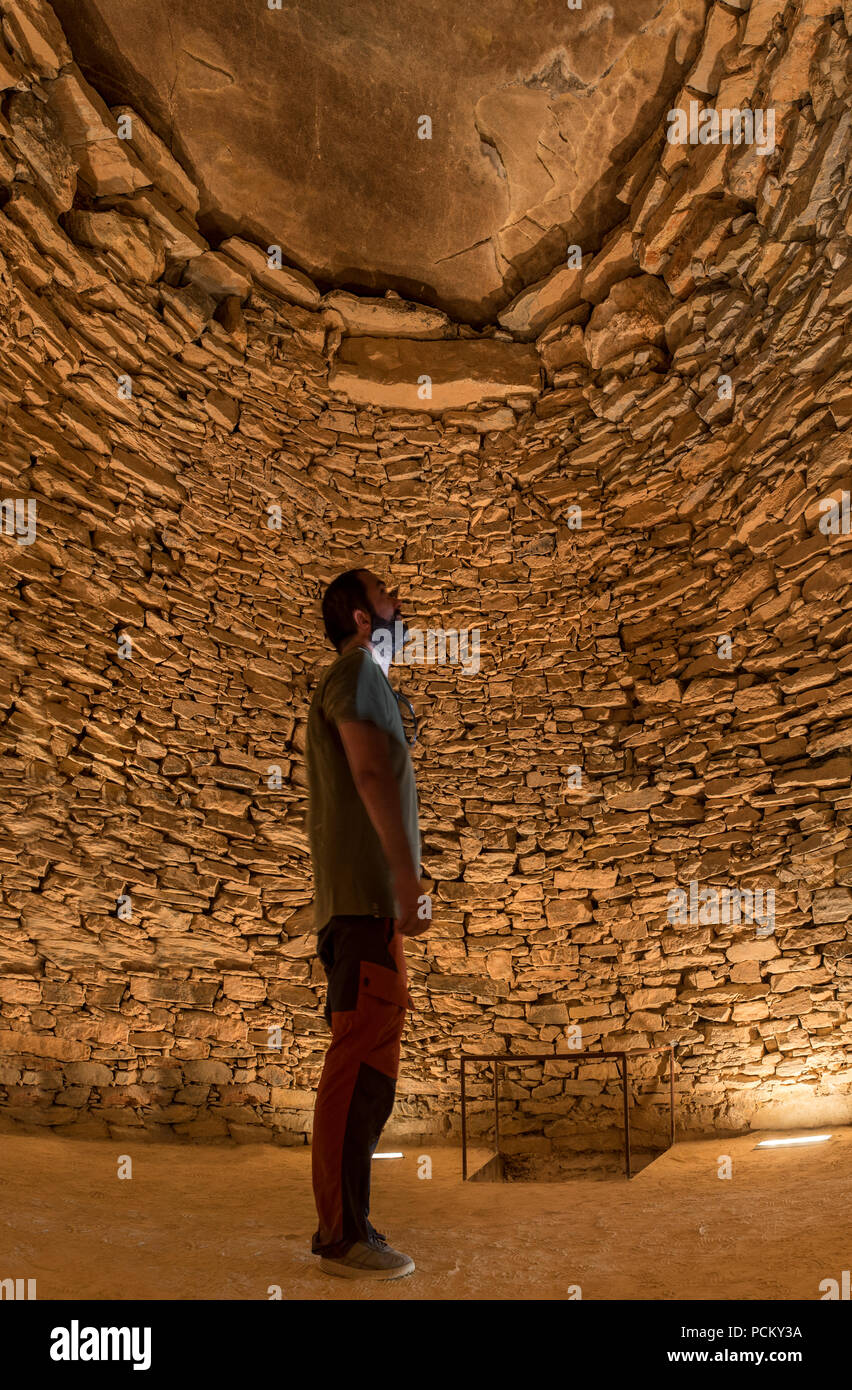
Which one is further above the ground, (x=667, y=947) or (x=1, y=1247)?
(x=667, y=947)

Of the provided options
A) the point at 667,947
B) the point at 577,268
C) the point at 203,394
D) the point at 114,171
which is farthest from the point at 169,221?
the point at 667,947

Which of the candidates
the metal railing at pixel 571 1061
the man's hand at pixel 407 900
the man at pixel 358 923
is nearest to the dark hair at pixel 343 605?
the man at pixel 358 923

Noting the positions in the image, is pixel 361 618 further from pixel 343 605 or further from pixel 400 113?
pixel 400 113

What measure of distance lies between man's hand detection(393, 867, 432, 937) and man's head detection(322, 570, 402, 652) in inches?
27.2

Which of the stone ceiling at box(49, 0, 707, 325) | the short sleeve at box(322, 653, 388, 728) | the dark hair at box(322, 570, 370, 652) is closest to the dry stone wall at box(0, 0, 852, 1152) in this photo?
the stone ceiling at box(49, 0, 707, 325)

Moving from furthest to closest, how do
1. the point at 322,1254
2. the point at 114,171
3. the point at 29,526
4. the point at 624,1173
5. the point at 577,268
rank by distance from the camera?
the point at 577,268 < the point at 114,171 < the point at 29,526 < the point at 624,1173 < the point at 322,1254

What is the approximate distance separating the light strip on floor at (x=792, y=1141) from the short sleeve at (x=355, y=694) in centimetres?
288

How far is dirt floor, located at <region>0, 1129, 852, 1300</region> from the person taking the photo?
1883mm

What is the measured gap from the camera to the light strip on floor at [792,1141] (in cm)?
367

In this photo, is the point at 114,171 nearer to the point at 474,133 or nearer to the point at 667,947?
the point at 474,133

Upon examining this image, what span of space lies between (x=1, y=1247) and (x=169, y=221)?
5.56 metres

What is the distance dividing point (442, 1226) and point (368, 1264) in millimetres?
948

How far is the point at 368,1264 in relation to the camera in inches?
73.2

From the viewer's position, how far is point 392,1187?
3.66 m
